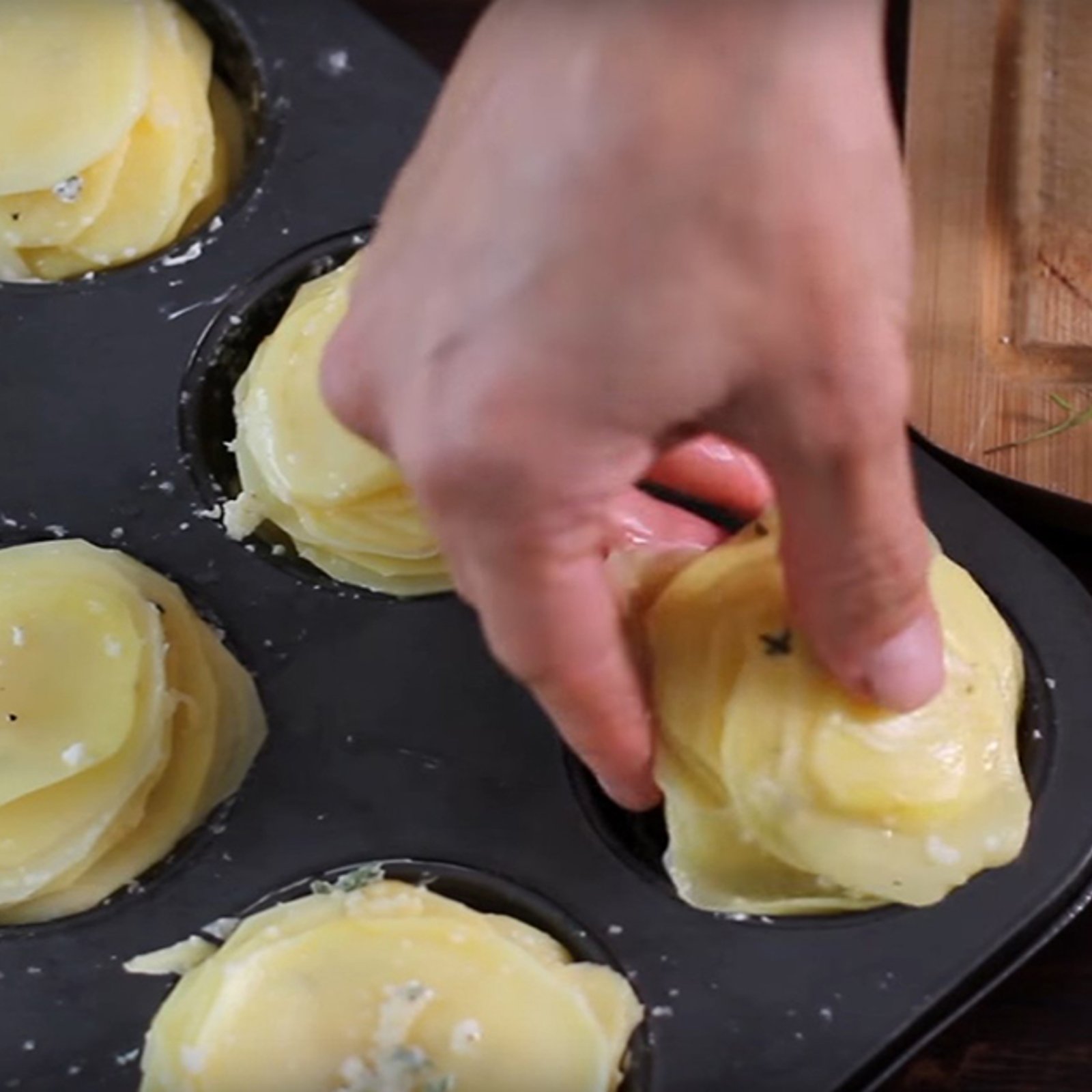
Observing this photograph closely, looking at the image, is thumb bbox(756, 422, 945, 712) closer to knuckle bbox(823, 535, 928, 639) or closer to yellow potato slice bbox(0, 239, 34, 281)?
knuckle bbox(823, 535, 928, 639)

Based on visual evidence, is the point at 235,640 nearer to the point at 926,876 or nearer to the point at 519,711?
the point at 519,711

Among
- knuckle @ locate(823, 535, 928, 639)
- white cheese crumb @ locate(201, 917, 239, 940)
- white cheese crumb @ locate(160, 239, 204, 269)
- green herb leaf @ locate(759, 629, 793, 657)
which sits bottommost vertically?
white cheese crumb @ locate(201, 917, 239, 940)

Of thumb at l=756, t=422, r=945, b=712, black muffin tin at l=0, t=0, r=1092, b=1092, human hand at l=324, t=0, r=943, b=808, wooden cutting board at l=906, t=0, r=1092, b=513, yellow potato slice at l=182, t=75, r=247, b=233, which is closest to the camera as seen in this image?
human hand at l=324, t=0, r=943, b=808

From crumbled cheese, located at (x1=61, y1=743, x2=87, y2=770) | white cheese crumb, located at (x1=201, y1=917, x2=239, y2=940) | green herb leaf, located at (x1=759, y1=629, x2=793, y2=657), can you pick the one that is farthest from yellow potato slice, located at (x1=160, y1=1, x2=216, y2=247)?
green herb leaf, located at (x1=759, y1=629, x2=793, y2=657)

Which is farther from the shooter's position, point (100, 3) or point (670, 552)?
point (100, 3)

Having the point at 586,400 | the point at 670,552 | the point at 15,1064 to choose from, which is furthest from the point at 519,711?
the point at 586,400

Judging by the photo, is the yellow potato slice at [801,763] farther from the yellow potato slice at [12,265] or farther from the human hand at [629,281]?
the yellow potato slice at [12,265]

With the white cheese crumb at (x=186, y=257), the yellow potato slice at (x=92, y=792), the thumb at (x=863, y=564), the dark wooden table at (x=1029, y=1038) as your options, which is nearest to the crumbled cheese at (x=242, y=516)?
the yellow potato slice at (x=92, y=792)
